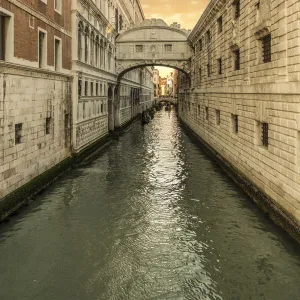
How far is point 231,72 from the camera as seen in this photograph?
643 inches

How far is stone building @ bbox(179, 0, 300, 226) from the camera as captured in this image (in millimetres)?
9109

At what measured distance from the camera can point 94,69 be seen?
75.8 feet

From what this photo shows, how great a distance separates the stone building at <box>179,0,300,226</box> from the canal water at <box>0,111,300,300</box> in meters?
1.28

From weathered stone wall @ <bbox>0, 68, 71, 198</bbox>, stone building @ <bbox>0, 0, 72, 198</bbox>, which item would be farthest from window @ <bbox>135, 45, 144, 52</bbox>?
weathered stone wall @ <bbox>0, 68, 71, 198</bbox>

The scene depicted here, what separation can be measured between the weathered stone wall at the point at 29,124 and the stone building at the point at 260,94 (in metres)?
7.99

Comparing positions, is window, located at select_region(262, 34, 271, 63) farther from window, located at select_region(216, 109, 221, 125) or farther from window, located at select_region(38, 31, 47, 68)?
window, located at select_region(38, 31, 47, 68)

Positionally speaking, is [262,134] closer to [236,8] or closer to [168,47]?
[236,8]

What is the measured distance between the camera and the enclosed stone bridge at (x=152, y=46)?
3188cm

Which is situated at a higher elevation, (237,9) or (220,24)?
(220,24)

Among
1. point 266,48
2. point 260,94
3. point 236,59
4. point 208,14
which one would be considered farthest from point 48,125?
point 208,14

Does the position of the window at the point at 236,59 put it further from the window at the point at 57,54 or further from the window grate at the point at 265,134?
the window at the point at 57,54

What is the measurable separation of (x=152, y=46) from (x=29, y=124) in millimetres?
22050

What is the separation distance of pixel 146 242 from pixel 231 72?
10.4 m

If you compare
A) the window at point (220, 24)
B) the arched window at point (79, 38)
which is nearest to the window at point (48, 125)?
the arched window at point (79, 38)
